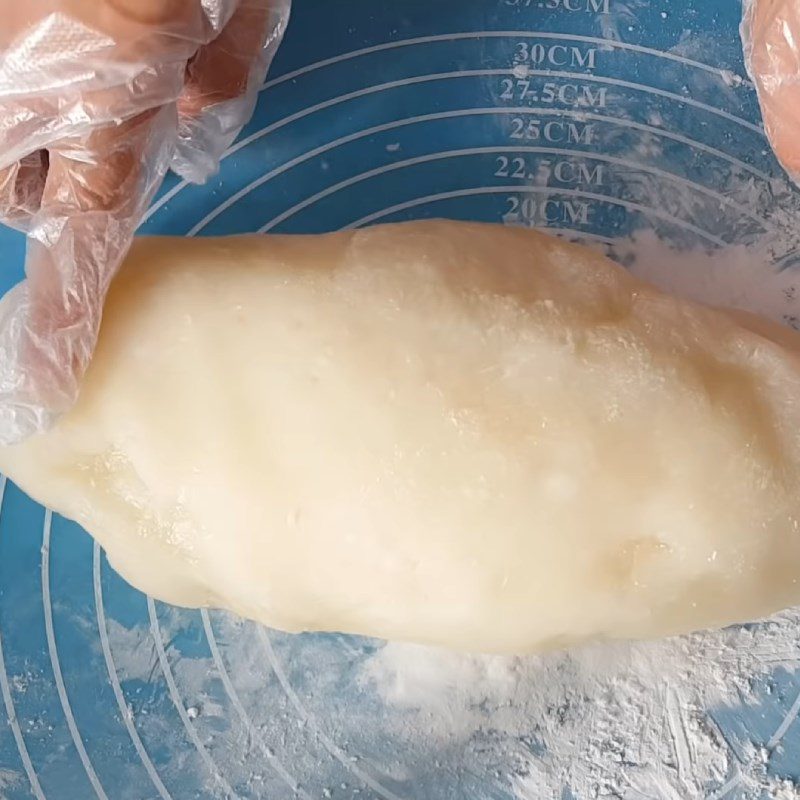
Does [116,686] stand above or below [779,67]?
below

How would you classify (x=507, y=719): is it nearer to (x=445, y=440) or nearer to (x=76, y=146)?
(x=445, y=440)

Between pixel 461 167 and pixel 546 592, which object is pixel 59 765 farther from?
pixel 461 167

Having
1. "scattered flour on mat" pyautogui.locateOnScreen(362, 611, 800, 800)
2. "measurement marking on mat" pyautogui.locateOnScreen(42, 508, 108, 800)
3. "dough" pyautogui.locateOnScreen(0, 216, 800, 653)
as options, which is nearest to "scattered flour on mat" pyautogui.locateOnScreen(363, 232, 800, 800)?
"scattered flour on mat" pyautogui.locateOnScreen(362, 611, 800, 800)

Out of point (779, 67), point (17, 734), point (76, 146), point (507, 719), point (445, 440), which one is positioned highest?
point (779, 67)

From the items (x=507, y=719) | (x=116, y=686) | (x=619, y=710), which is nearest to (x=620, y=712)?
(x=619, y=710)

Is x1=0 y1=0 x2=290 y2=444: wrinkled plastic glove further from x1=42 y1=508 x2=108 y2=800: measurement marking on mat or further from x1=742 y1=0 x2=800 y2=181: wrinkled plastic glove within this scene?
x1=742 y1=0 x2=800 y2=181: wrinkled plastic glove

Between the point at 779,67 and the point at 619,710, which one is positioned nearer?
the point at 779,67

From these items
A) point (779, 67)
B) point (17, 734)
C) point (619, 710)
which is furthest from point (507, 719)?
point (779, 67)
